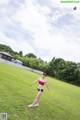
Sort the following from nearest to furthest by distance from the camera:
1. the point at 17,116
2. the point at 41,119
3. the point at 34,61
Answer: the point at 17,116 < the point at 41,119 < the point at 34,61

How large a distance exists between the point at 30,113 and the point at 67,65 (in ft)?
237

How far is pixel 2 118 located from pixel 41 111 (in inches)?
164

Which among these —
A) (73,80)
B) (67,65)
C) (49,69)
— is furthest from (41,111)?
(49,69)

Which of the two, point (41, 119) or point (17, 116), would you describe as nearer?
point (17, 116)

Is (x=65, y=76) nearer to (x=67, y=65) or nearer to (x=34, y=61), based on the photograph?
(x=67, y=65)

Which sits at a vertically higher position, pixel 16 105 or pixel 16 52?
pixel 16 52

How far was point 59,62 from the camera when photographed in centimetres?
9162

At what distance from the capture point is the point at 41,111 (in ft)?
41.7

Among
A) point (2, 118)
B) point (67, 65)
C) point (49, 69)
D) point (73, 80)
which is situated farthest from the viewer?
Result: point (49, 69)

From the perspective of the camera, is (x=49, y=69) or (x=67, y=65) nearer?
(x=67, y=65)

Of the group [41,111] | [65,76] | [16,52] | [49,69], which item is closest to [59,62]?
[49,69]

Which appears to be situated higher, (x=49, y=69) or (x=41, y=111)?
(x=49, y=69)

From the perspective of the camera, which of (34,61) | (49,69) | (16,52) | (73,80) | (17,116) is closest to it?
(17,116)

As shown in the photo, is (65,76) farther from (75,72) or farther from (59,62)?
(59,62)
